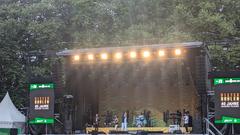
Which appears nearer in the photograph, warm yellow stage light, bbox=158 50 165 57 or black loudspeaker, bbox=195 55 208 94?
black loudspeaker, bbox=195 55 208 94

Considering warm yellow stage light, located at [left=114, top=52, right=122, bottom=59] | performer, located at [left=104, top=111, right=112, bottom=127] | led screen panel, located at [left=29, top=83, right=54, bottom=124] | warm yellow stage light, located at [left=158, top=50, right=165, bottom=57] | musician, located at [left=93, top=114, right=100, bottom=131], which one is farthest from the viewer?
performer, located at [left=104, top=111, right=112, bottom=127]

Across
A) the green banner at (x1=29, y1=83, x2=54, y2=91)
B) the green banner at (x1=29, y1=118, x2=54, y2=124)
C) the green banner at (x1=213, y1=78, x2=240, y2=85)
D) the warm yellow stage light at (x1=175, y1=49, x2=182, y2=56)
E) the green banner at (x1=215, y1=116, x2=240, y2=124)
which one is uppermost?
the warm yellow stage light at (x1=175, y1=49, x2=182, y2=56)

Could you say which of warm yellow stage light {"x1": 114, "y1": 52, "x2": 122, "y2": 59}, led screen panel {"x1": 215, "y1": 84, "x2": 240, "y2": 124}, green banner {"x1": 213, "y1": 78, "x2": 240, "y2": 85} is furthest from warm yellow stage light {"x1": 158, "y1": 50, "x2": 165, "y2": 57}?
led screen panel {"x1": 215, "y1": 84, "x2": 240, "y2": 124}

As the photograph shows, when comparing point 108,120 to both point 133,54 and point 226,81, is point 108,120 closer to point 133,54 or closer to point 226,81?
point 133,54

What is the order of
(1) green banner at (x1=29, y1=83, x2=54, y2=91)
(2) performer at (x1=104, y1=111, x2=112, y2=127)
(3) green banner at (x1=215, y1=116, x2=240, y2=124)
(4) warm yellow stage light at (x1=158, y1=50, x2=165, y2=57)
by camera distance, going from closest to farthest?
(3) green banner at (x1=215, y1=116, x2=240, y2=124) < (4) warm yellow stage light at (x1=158, y1=50, x2=165, y2=57) < (1) green banner at (x1=29, y1=83, x2=54, y2=91) < (2) performer at (x1=104, y1=111, x2=112, y2=127)

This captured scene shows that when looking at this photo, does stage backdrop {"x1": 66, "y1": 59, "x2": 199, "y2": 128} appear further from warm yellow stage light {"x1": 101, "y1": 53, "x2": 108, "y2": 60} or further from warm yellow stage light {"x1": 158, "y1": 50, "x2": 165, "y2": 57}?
warm yellow stage light {"x1": 158, "y1": 50, "x2": 165, "y2": 57}

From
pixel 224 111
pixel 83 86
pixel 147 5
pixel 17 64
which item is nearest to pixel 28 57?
pixel 17 64

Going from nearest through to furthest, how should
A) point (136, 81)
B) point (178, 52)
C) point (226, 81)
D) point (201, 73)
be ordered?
point (226, 81), point (201, 73), point (178, 52), point (136, 81)

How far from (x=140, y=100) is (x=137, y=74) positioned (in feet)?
5.02

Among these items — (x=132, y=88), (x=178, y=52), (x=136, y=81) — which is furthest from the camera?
(x=132, y=88)

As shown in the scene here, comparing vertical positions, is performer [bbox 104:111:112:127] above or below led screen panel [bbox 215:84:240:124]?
below

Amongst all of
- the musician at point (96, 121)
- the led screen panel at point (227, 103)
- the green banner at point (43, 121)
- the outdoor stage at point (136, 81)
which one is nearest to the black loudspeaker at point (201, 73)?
the outdoor stage at point (136, 81)

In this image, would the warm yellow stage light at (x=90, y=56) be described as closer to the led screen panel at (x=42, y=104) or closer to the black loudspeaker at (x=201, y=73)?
the led screen panel at (x=42, y=104)

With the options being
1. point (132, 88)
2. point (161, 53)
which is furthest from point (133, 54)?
point (132, 88)
